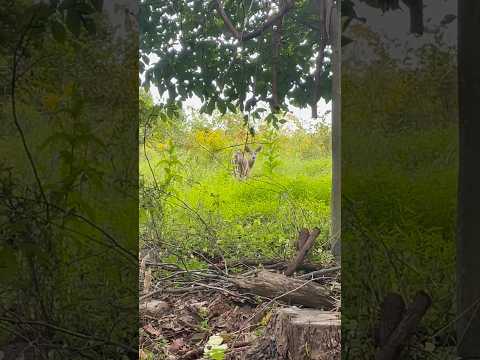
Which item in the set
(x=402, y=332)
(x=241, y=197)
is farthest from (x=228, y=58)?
(x=402, y=332)

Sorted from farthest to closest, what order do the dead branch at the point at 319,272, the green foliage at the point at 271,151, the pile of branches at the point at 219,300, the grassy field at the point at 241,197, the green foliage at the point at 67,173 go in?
the green foliage at the point at 271,151
the grassy field at the point at 241,197
the dead branch at the point at 319,272
the pile of branches at the point at 219,300
the green foliage at the point at 67,173

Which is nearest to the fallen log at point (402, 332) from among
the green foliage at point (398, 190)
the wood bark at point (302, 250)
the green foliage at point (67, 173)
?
the green foliage at point (398, 190)

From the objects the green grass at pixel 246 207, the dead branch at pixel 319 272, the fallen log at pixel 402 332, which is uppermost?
the green grass at pixel 246 207

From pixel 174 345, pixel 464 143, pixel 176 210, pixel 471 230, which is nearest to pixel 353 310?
pixel 471 230

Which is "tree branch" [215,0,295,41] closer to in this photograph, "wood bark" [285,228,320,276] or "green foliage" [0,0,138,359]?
"wood bark" [285,228,320,276]

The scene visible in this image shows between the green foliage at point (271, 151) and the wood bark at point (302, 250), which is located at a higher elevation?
the green foliage at point (271, 151)

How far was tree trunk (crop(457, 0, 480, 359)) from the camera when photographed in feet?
4.33

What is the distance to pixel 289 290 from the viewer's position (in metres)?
2.38

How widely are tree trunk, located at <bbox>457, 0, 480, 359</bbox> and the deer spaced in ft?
5.27

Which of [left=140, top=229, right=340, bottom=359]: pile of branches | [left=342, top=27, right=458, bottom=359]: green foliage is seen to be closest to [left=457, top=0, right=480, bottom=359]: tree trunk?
[left=342, top=27, right=458, bottom=359]: green foliage

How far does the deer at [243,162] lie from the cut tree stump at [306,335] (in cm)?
106

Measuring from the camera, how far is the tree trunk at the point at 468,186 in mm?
1318

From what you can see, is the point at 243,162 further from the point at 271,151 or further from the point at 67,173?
the point at 67,173

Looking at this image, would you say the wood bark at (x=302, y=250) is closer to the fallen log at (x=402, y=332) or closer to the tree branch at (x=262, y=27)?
the tree branch at (x=262, y=27)
